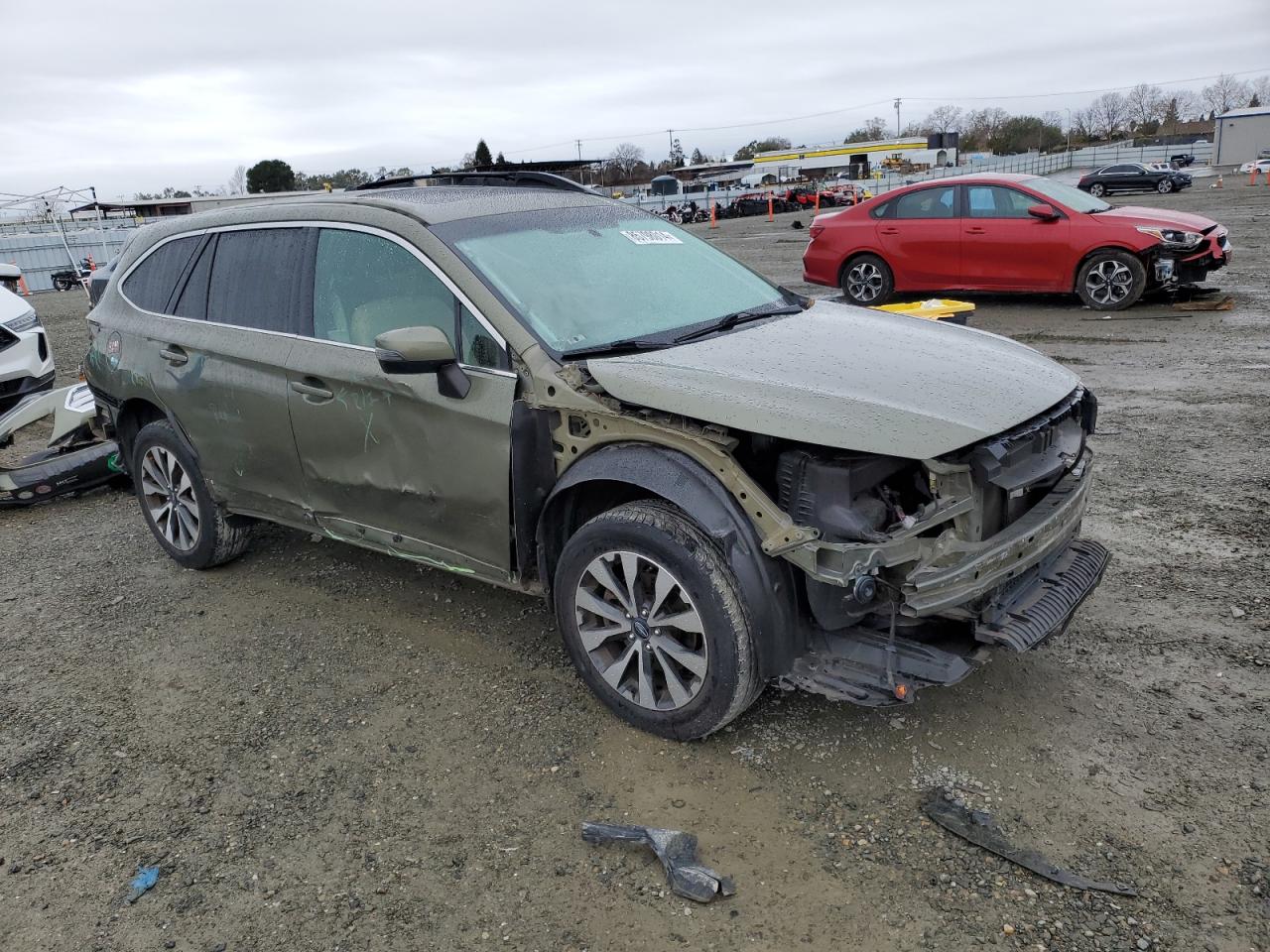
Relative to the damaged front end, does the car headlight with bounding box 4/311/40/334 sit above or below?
above

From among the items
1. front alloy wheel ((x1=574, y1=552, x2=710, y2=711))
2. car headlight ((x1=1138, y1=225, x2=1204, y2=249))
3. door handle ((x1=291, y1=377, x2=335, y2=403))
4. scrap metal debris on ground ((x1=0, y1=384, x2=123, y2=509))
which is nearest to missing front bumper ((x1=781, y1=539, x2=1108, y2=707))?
front alloy wheel ((x1=574, y1=552, x2=710, y2=711))

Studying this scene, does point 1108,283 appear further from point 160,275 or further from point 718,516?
point 160,275

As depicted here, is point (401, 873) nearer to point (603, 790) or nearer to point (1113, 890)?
point (603, 790)

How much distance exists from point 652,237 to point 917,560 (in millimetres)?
2110

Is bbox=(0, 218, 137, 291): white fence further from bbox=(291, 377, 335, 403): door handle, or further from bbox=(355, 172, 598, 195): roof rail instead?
bbox=(291, 377, 335, 403): door handle

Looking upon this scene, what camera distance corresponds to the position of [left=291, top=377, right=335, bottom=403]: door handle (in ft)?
13.1

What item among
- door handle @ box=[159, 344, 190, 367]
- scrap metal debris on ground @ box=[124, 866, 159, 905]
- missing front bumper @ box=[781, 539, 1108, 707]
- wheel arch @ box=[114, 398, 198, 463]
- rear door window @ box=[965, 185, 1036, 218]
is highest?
rear door window @ box=[965, 185, 1036, 218]

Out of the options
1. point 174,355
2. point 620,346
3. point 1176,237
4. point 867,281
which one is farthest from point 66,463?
point 1176,237

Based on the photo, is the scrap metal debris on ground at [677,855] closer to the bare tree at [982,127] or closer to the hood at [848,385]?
the hood at [848,385]

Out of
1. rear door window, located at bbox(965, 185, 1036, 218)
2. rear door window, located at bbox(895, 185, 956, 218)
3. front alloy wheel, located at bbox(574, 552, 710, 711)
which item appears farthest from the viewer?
rear door window, located at bbox(895, 185, 956, 218)

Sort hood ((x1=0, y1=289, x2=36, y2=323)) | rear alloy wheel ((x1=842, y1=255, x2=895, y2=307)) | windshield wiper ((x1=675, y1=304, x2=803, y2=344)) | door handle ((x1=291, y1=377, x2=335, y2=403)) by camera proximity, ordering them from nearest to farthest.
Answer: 1. windshield wiper ((x1=675, y1=304, x2=803, y2=344))
2. door handle ((x1=291, y1=377, x2=335, y2=403))
3. hood ((x1=0, y1=289, x2=36, y2=323))
4. rear alloy wheel ((x1=842, y1=255, x2=895, y2=307))

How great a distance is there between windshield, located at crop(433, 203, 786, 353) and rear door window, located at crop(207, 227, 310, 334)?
2.88 ft

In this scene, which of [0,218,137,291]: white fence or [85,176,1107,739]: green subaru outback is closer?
[85,176,1107,739]: green subaru outback

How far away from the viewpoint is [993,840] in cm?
279
